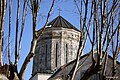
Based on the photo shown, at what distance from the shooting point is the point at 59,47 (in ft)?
91.6

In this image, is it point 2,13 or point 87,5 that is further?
point 87,5

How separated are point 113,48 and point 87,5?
7.51 ft

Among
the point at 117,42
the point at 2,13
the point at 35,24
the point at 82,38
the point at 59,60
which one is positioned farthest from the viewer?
the point at 59,60

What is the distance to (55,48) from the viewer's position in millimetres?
28047

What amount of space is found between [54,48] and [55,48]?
0.29 ft

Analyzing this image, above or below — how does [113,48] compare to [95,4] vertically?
below

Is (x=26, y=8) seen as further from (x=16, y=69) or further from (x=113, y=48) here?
(x=113, y=48)

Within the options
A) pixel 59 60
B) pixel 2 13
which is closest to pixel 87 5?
pixel 2 13

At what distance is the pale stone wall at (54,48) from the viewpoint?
27578 millimetres

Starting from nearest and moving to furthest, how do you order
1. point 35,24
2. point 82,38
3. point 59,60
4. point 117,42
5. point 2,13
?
1. point 2,13
2. point 35,24
3. point 82,38
4. point 117,42
5. point 59,60

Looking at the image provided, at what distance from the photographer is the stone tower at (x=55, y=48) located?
2753 cm

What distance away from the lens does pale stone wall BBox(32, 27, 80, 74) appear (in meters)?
27.6

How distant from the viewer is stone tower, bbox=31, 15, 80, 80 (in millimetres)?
27531

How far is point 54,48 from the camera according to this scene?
28062 mm
